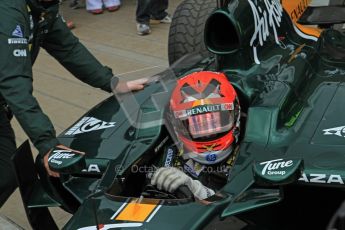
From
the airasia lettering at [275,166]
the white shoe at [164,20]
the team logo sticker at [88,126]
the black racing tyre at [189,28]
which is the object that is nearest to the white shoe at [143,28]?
the white shoe at [164,20]

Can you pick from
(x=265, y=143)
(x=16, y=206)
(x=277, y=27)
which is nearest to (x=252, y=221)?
(x=265, y=143)

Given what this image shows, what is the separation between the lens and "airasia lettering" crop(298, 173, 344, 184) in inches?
84.6

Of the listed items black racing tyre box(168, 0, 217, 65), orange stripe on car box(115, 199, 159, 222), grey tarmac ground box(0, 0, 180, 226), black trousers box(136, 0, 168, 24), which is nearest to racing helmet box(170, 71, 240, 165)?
orange stripe on car box(115, 199, 159, 222)

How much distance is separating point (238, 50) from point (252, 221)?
100 centimetres

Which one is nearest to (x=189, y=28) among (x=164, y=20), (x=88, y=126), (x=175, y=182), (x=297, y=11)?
(x=297, y=11)

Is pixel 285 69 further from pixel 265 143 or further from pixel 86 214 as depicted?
pixel 86 214

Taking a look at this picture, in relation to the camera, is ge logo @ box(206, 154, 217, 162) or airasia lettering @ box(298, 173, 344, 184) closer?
airasia lettering @ box(298, 173, 344, 184)

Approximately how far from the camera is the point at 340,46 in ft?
10.5

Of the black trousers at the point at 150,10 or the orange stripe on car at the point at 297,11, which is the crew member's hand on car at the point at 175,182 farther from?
the black trousers at the point at 150,10

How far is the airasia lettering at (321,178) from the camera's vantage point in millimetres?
2148

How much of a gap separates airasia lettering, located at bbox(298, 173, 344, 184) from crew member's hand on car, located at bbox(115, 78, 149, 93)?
1.21 m

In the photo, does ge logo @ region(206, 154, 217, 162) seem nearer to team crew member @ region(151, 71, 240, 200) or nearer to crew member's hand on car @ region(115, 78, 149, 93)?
team crew member @ region(151, 71, 240, 200)

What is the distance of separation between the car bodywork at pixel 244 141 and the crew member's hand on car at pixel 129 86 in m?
0.04

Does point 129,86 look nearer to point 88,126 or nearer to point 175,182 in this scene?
point 88,126
